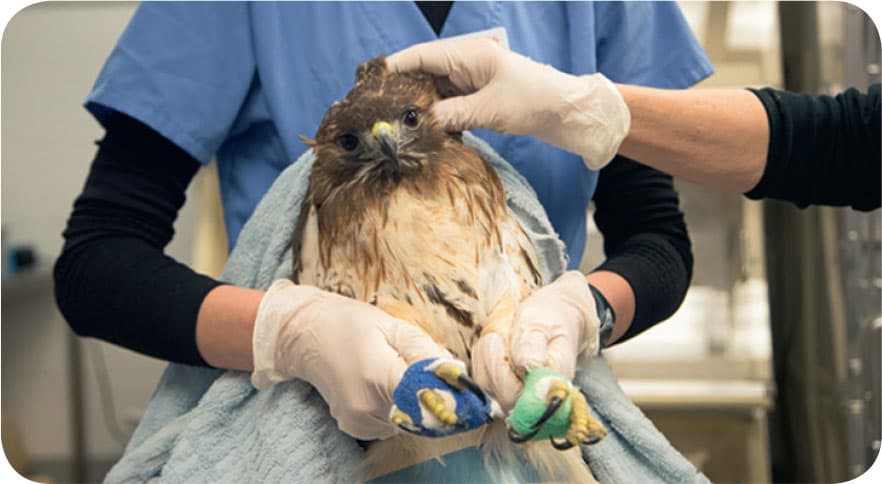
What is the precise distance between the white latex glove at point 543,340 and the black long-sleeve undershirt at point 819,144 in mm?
284

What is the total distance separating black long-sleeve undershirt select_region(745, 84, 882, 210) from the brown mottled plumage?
1.04 feet

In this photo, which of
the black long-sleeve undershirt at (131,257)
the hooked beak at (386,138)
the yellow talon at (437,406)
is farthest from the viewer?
the black long-sleeve undershirt at (131,257)

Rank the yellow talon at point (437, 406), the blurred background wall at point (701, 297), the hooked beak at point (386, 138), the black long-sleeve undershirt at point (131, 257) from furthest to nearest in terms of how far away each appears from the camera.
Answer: the blurred background wall at point (701, 297)
the black long-sleeve undershirt at point (131, 257)
the hooked beak at point (386, 138)
the yellow talon at point (437, 406)

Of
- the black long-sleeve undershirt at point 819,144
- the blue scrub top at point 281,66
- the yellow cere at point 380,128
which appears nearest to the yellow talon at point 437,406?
the yellow cere at point 380,128

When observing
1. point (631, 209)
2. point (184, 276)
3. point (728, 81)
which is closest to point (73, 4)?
point (184, 276)

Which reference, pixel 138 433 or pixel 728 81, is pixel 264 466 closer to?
pixel 138 433

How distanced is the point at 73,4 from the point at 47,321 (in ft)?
2.95

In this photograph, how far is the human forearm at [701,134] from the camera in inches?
33.9

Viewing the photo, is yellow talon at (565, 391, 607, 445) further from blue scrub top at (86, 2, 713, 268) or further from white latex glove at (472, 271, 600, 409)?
blue scrub top at (86, 2, 713, 268)

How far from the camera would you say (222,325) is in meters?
0.80

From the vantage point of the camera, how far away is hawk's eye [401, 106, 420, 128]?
29.9 inches

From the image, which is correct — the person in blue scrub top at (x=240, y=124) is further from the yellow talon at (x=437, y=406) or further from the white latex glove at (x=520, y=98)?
the yellow talon at (x=437, y=406)

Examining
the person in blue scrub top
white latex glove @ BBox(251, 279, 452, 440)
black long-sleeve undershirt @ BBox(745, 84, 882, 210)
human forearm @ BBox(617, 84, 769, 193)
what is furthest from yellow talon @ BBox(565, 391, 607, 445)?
black long-sleeve undershirt @ BBox(745, 84, 882, 210)

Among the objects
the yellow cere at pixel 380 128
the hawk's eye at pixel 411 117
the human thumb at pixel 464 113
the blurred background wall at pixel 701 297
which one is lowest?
the blurred background wall at pixel 701 297
